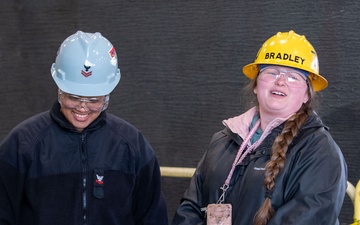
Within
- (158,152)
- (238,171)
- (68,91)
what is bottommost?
(158,152)

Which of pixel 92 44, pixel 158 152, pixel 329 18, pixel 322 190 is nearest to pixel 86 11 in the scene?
pixel 158 152

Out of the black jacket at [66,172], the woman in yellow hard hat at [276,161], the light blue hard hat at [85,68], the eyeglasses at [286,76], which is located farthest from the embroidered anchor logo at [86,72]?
the eyeglasses at [286,76]

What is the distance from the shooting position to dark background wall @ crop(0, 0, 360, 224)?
524 cm

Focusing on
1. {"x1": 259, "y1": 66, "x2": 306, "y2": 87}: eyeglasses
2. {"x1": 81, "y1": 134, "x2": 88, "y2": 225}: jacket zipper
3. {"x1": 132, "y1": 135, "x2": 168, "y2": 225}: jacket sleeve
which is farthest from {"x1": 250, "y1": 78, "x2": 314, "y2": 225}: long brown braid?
{"x1": 81, "y1": 134, "x2": 88, "y2": 225}: jacket zipper

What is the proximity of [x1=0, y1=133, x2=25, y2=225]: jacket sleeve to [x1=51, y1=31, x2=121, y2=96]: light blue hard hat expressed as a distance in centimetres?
40

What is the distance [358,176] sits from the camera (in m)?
5.21

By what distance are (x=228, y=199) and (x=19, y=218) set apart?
101cm

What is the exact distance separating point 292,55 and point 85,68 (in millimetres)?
993

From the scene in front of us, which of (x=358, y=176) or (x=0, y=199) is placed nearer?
(x=0, y=199)

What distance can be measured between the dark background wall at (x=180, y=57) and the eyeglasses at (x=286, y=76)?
1655 millimetres

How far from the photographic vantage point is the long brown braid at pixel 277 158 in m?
3.35

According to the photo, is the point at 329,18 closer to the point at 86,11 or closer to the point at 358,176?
the point at 358,176

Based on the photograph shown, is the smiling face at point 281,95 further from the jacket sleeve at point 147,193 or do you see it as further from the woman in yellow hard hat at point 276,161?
the jacket sleeve at point 147,193

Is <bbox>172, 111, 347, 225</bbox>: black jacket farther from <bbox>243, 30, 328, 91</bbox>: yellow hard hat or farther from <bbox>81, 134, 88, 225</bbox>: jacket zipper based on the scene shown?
<bbox>81, 134, 88, 225</bbox>: jacket zipper
